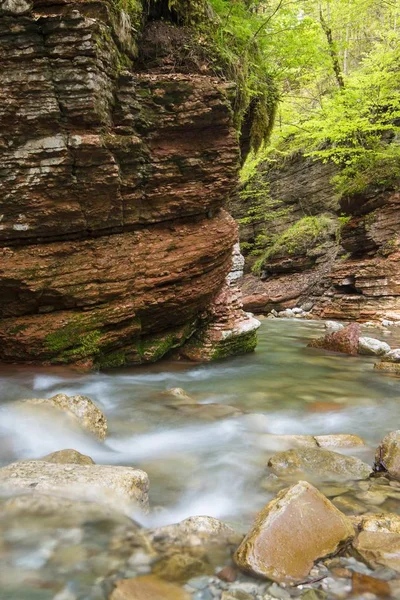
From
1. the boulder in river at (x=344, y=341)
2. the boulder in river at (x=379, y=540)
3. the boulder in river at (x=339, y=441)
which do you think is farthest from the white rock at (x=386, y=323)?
the boulder in river at (x=379, y=540)

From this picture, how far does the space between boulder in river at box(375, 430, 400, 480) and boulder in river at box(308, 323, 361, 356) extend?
6215mm

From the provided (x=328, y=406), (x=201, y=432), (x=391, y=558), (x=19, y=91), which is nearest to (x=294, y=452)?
(x=201, y=432)

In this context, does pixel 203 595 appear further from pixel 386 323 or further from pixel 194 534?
pixel 386 323

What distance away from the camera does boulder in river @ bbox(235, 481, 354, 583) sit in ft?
8.32

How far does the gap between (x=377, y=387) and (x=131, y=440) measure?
4492mm

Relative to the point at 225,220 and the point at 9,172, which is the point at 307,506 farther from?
the point at 225,220

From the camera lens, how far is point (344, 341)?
1045 centimetres

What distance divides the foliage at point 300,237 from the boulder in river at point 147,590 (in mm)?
20296

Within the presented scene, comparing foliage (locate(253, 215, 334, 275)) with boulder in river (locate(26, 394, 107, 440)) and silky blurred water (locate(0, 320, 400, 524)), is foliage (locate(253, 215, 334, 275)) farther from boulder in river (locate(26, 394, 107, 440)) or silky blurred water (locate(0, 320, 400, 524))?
boulder in river (locate(26, 394, 107, 440))

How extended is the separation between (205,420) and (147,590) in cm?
325

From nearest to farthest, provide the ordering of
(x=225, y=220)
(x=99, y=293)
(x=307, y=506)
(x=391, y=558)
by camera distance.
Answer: (x=391, y=558)
(x=307, y=506)
(x=99, y=293)
(x=225, y=220)

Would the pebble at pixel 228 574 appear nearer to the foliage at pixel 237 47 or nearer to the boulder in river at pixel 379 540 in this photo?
the boulder in river at pixel 379 540

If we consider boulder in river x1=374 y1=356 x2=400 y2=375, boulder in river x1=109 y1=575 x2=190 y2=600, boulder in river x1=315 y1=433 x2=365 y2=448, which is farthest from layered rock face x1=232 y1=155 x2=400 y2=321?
boulder in river x1=109 y1=575 x2=190 y2=600

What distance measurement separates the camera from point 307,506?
283 centimetres
